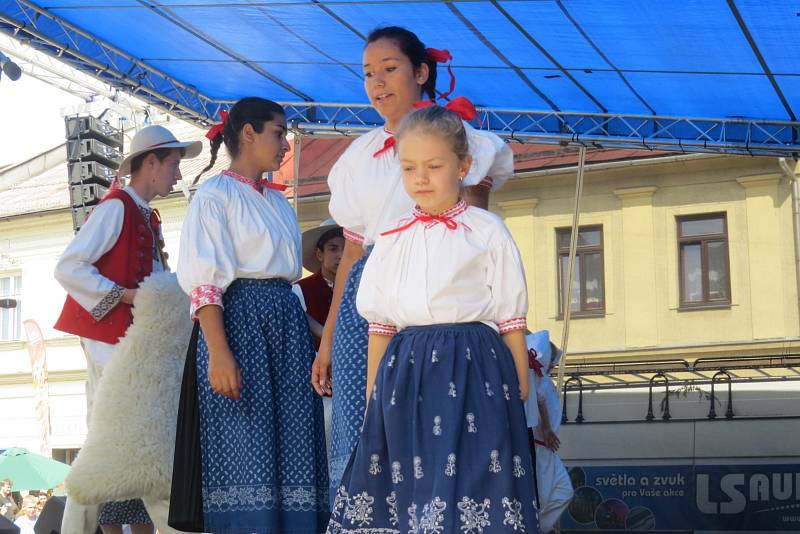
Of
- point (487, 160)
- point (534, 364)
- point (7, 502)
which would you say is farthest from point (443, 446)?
point (7, 502)

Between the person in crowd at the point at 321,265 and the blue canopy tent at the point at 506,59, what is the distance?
1661 mm

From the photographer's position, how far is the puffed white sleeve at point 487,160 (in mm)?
3498

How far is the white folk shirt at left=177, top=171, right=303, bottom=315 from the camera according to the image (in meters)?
4.02

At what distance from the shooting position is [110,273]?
4.84 m

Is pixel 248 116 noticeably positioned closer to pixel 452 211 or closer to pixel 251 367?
pixel 251 367

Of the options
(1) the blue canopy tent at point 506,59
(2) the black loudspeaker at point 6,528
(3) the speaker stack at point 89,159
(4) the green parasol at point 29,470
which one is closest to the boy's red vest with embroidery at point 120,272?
(2) the black loudspeaker at point 6,528

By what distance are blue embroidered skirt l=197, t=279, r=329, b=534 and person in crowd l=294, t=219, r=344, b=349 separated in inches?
51.1

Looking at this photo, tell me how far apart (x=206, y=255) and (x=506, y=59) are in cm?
417

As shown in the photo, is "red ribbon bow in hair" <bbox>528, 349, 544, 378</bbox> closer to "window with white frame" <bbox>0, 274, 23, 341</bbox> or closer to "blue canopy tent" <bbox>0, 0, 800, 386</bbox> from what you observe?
"blue canopy tent" <bbox>0, 0, 800, 386</bbox>

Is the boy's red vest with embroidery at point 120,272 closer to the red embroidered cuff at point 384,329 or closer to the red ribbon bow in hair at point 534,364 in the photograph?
the red ribbon bow in hair at point 534,364

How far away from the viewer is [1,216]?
98.9 feet

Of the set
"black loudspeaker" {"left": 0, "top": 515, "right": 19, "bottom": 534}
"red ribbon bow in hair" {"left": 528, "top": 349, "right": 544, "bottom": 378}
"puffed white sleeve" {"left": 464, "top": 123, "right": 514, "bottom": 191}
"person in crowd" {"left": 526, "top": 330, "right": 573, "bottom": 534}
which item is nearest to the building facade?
"person in crowd" {"left": 526, "top": 330, "right": 573, "bottom": 534}

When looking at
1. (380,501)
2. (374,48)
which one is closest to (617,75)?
(374,48)

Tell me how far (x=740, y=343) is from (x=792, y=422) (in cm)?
666
